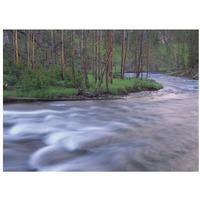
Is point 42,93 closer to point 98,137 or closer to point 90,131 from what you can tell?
point 90,131

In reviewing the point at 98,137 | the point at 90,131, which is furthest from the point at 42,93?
the point at 98,137

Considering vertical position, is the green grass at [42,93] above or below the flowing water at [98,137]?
above

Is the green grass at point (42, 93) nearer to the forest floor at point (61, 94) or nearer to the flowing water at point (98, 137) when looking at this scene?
the forest floor at point (61, 94)

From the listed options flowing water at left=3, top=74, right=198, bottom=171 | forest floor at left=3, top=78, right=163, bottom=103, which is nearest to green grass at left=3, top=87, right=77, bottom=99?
forest floor at left=3, top=78, right=163, bottom=103

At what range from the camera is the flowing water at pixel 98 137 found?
3.78 meters

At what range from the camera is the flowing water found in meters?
3.78

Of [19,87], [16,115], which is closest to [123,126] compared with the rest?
[16,115]

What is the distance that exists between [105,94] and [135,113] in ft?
10.5

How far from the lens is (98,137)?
5242mm

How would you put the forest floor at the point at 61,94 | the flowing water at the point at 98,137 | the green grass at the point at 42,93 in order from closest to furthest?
the flowing water at the point at 98,137 → the forest floor at the point at 61,94 → the green grass at the point at 42,93

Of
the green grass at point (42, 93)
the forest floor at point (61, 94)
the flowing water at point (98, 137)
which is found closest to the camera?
the flowing water at point (98, 137)

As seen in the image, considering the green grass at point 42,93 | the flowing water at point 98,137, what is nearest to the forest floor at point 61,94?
the green grass at point 42,93
